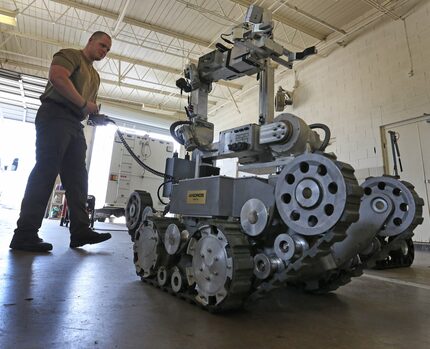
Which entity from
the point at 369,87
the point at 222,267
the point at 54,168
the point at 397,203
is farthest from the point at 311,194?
the point at 369,87

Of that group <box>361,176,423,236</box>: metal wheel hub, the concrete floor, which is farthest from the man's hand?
<box>361,176,423,236</box>: metal wheel hub

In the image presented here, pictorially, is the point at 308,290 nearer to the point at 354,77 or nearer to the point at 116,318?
the point at 116,318

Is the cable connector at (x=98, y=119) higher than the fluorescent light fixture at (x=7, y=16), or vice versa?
the fluorescent light fixture at (x=7, y=16)

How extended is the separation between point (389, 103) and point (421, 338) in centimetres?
578

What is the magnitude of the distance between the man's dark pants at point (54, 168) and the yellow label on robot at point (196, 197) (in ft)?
4.10

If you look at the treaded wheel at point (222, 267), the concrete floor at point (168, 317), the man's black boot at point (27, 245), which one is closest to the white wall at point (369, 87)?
the concrete floor at point (168, 317)

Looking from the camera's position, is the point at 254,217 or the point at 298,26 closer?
the point at 254,217

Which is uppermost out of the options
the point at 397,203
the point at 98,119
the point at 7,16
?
the point at 7,16

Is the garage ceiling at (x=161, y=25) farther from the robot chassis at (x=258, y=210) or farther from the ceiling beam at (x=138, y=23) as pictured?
the robot chassis at (x=258, y=210)

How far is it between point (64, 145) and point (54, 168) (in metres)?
0.18

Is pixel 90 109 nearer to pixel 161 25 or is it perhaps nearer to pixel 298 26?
pixel 161 25

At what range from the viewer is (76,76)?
7.34 feet

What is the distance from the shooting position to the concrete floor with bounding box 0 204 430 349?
76cm

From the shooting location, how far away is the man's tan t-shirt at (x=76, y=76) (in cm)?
211
